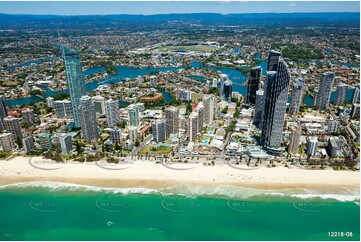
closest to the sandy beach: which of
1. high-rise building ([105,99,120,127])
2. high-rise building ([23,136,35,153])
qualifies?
high-rise building ([23,136,35,153])

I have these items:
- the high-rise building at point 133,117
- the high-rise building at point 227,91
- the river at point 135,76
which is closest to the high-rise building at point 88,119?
the high-rise building at point 133,117

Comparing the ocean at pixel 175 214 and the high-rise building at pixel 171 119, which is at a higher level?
the high-rise building at pixel 171 119

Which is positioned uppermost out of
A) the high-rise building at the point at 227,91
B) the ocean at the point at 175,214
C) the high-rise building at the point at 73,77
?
the high-rise building at the point at 73,77

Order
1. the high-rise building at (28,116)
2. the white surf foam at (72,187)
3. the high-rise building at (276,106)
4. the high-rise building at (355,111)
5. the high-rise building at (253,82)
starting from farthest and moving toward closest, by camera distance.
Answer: the high-rise building at (253,82), the high-rise building at (28,116), the high-rise building at (355,111), the high-rise building at (276,106), the white surf foam at (72,187)

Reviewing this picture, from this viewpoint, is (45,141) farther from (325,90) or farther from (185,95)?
(325,90)

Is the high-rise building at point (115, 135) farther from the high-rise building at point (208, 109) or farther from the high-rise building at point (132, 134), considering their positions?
the high-rise building at point (208, 109)

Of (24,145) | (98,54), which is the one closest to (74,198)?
(24,145)

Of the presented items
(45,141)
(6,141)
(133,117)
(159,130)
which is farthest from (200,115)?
(6,141)
